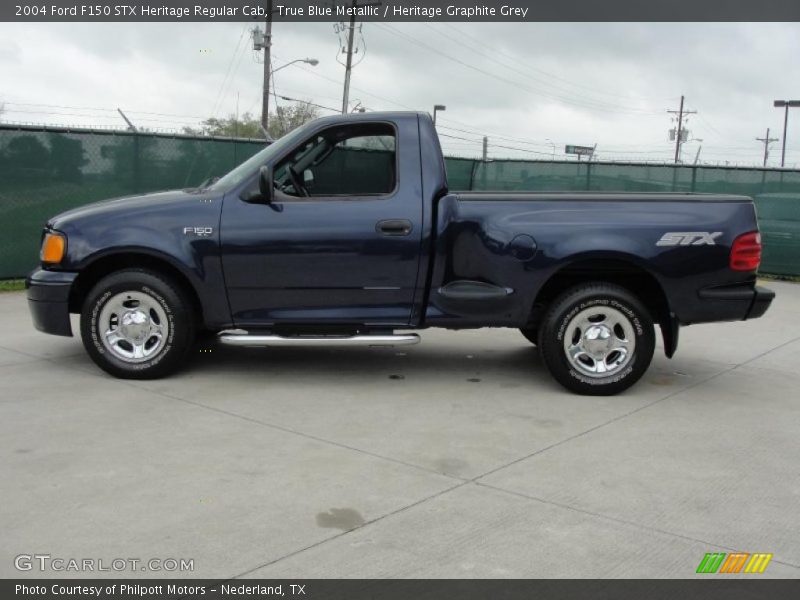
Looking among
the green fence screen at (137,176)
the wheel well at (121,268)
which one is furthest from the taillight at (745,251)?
the green fence screen at (137,176)

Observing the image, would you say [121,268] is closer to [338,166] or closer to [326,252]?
[326,252]

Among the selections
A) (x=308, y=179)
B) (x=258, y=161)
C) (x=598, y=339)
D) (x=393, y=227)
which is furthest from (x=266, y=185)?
(x=598, y=339)

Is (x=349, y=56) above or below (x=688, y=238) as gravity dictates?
above

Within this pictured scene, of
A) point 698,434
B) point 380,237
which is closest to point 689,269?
point 698,434

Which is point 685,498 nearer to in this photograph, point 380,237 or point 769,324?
point 380,237

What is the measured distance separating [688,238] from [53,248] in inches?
183

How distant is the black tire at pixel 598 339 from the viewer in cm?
598

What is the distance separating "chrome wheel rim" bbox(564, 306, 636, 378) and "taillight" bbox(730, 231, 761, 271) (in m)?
0.88

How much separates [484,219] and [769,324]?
519 cm

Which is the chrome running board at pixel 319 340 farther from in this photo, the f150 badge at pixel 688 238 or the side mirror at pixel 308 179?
the f150 badge at pixel 688 238

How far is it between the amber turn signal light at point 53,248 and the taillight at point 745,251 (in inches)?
192

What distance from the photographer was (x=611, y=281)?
627 cm
